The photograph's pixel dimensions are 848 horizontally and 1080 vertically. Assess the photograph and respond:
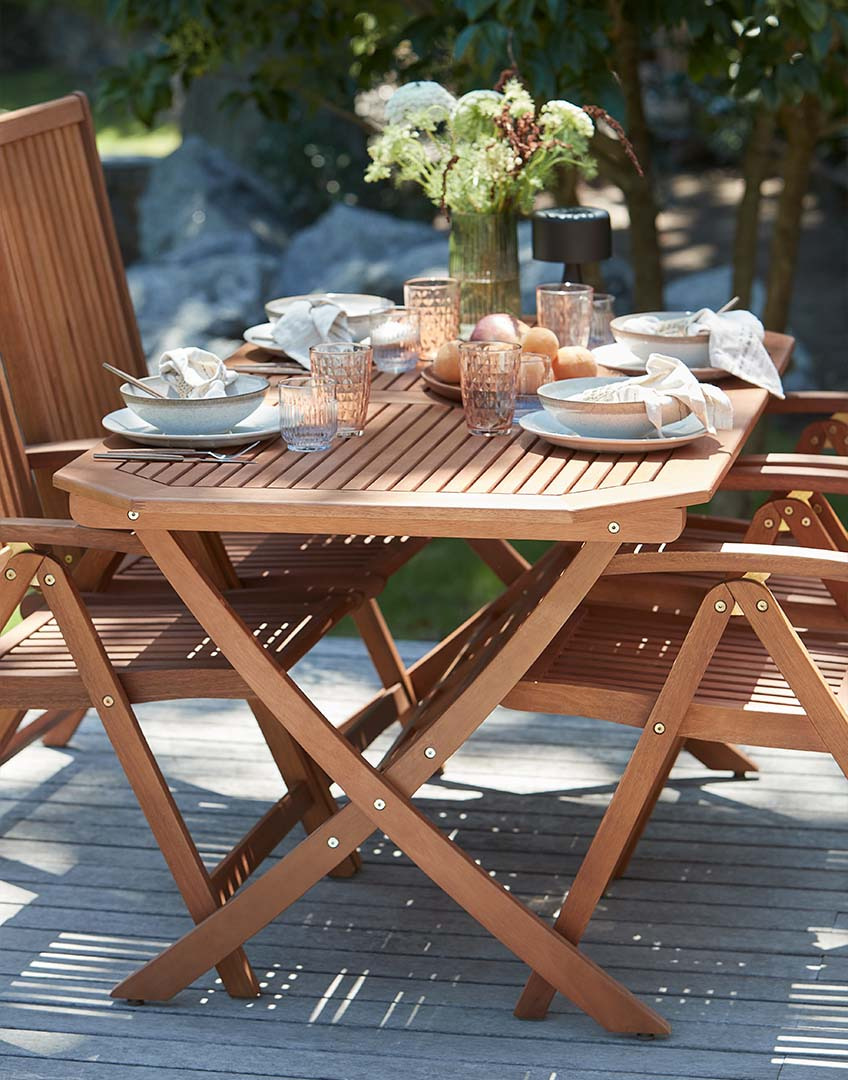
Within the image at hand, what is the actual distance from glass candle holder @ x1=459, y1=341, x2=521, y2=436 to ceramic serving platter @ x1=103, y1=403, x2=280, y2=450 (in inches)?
13.0

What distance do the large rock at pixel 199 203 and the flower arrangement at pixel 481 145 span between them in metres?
4.90

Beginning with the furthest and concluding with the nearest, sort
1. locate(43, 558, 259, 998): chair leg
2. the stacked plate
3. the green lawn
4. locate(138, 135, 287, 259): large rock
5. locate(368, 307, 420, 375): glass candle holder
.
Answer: the green lawn < locate(138, 135, 287, 259): large rock < locate(368, 307, 420, 375): glass candle holder < locate(43, 558, 259, 998): chair leg < the stacked plate

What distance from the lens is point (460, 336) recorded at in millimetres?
3271

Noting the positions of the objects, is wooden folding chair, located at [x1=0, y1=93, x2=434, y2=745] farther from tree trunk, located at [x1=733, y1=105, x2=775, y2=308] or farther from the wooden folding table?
tree trunk, located at [x1=733, y1=105, x2=775, y2=308]

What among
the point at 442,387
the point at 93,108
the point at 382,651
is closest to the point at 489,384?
the point at 442,387

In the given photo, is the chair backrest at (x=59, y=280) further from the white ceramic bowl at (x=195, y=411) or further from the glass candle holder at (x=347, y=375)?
the glass candle holder at (x=347, y=375)

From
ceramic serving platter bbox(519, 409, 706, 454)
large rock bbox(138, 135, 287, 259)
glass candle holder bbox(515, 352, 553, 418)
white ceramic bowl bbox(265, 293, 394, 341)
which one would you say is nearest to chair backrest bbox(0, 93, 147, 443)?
white ceramic bowl bbox(265, 293, 394, 341)

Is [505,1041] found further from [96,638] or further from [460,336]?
[460,336]

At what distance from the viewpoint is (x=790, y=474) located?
2863mm

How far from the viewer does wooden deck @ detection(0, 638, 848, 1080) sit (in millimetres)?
2480

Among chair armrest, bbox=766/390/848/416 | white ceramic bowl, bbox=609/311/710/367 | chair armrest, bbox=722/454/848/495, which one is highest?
white ceramic bowl, bbox=609/311/710/367

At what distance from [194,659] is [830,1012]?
1.22 metres

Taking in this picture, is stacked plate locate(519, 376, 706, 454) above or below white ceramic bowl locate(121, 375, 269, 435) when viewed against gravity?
below

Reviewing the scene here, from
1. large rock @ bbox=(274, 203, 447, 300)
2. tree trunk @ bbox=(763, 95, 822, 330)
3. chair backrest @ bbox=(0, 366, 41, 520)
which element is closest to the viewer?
chair backrest @ bbox=(0, 366, 41, 520)
